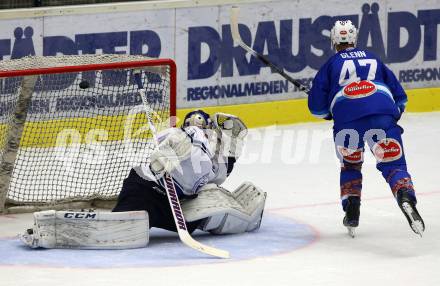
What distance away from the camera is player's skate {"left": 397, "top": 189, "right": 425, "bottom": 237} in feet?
21.0

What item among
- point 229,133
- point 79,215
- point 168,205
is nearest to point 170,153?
point 168,205

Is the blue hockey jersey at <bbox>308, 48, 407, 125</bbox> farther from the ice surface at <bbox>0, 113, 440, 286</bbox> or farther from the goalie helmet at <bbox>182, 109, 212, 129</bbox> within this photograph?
the ice surface at <bbox>0, 113, 440, 286</bbox>

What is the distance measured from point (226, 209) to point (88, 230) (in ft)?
2.30

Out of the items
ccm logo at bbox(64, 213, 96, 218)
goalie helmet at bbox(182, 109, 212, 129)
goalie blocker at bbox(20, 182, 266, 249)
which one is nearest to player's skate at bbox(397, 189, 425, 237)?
goalie blocker at bbox(20, 182, 266, 249)

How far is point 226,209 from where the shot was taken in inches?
264

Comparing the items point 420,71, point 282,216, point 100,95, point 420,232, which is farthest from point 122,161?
point 420,71

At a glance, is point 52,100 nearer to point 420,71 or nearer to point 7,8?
point 7,8

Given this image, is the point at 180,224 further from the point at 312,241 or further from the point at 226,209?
the point at 312,241

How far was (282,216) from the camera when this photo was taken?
24.3ft

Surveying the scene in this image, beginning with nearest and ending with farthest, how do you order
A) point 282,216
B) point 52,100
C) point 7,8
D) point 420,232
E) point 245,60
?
point 420,232 < point 282,216 < point 52,100 < point 7,8 < point 245,60

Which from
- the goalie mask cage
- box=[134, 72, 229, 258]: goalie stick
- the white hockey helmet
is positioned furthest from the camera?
the goalie mask cage

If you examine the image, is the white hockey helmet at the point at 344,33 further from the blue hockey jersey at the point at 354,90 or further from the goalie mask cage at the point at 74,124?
the goalie mask cage at the point at 74,124

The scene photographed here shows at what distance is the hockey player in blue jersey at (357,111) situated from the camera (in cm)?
668

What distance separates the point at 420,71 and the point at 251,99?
5.01 feet
